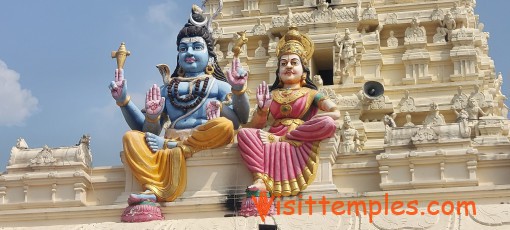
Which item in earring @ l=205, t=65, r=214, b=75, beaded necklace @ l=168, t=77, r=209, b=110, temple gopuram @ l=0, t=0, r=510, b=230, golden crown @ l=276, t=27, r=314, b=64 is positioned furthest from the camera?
earring @ l=205, t=65, r=214, b=75

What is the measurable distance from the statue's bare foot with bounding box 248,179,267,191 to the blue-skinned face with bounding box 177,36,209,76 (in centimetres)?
343

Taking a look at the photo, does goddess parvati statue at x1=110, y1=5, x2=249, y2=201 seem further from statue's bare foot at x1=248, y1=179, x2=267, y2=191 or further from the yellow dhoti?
statue's bare foot at x1=248, y1=179, x2=267, y2=191

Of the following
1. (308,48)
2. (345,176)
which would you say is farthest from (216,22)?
(345,176)

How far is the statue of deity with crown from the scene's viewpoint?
16375 mm

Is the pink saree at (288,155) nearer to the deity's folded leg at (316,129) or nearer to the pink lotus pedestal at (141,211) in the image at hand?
the deity's folded leg at (316,129)

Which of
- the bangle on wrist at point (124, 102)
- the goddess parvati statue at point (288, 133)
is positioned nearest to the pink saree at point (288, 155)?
the goddess parvati statue at point (288, 133)

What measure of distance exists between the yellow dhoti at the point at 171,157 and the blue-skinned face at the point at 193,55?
2.06 metres

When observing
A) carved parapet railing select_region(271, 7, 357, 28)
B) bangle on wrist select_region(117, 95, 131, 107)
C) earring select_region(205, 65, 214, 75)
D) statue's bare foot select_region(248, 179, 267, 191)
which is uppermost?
carved parapet railing select_region(271, 7, 357, 28)

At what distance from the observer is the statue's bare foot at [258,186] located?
51.0ft

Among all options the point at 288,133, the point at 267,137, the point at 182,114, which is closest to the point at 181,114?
the point at 182,114

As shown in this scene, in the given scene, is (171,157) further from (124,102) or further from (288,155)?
(288,155)

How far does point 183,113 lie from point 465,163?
221 inches

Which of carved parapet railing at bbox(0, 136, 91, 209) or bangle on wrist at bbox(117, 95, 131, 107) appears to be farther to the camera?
bangle on wrist at bbox(117, 95, 131, 107)

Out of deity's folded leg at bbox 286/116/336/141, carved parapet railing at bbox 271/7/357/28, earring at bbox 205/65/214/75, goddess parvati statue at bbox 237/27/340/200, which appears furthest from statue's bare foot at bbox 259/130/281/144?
carved parapet railing at bbox 271/7/357/28
